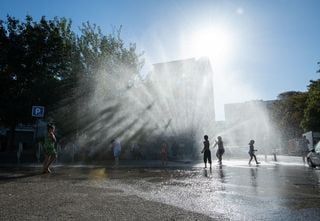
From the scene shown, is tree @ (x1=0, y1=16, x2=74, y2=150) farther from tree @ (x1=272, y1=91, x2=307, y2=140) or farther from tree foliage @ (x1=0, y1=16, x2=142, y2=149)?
tree @ (x1=272, y1=91, x2=307, y2=140)

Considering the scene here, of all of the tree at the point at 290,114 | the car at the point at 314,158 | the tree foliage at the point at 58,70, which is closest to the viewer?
the car at the point at 314,158

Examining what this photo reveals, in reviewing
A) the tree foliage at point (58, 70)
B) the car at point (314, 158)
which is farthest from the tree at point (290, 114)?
the car at point (314, 158)

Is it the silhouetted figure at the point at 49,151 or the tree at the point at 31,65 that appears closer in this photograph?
the silhouetted figure at the point at 49,151

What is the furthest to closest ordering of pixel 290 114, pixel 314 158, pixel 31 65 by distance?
1. pixel 290 114
2. pixel 31 65
3. pixel 314 158

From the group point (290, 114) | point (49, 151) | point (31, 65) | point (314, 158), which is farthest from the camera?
point (290, 114)

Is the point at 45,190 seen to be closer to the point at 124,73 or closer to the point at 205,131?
the point at 124,73

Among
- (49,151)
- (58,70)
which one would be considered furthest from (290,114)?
(49,151)

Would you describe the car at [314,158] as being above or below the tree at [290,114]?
below

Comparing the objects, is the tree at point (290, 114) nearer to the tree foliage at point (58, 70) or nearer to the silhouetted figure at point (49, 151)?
the tree foliage at point (58, 70)

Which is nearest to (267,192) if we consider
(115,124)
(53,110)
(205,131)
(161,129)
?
(115,124)

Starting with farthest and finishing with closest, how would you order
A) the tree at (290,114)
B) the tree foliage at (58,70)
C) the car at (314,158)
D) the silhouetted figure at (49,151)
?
the tree at (290,114) → the tree foliage at (58,70) → the car at (314,158) → the silhouetted figure at (49,151)

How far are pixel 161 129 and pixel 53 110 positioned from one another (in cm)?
Result: 1046

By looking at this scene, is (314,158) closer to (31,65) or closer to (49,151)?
(49,151)

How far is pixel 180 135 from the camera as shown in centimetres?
3803
